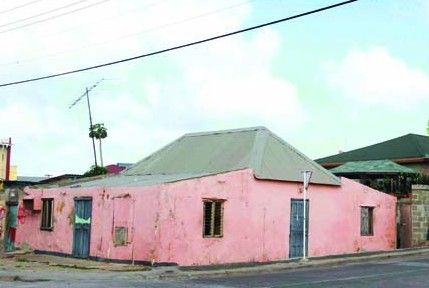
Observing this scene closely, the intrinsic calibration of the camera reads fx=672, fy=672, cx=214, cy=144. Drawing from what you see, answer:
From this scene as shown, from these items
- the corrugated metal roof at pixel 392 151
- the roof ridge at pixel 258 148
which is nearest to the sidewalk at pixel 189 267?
the roof ridge at pixel 258 148

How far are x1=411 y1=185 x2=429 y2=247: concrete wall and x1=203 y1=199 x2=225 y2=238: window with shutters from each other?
10864 millimetres

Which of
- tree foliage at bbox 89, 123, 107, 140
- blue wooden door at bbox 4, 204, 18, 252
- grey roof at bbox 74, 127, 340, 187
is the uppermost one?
tree foliage at bbox 89, 123, 107, 140

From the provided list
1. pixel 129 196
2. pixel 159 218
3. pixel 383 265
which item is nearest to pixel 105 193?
pixel 129 196

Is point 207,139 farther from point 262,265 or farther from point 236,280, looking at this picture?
point 236,280

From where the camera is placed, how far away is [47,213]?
26812 millimetres

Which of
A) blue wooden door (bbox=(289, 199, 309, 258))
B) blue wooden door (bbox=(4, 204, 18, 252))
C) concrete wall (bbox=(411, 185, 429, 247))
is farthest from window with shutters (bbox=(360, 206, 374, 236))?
blue wooden door (bbox=(4, 204, 18, 252))

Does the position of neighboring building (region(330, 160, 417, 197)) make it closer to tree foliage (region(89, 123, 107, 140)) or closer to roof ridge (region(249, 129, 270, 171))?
roof ridge (region(249, 129, 270, 171))

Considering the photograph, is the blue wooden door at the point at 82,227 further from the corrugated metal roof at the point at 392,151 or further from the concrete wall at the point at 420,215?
the corrugated metal roof at the point at 392,151

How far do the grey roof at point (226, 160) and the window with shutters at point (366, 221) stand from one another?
2.49 meters

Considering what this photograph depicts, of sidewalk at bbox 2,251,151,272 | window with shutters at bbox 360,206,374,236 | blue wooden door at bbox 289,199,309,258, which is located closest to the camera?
sidewalk at bbox 2,251,151,272

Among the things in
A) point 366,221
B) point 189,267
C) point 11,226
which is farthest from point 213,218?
point 11,226

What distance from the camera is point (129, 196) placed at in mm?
22234

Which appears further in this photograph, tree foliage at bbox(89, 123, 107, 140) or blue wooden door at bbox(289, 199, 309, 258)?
tree foliage at bbox(89, 123, 107, 140)

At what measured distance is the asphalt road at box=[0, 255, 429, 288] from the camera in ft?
53.4
